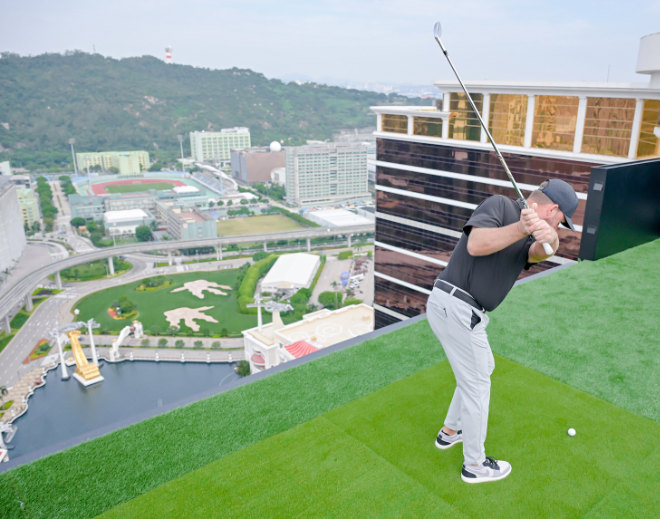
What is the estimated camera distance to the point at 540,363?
3180 millimetres

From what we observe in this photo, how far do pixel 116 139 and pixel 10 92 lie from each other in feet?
62.3

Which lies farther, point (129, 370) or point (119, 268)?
point (119, 268)

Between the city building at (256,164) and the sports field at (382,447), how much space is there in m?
64.9

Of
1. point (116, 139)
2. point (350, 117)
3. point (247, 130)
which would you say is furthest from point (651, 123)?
point (350, 117)

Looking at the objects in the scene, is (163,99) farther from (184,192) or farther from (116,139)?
(184,192)

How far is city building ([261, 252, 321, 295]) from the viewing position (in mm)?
32031

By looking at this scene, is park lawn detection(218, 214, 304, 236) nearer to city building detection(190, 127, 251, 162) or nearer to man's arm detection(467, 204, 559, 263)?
city building detection(190, 127, 251, 162)

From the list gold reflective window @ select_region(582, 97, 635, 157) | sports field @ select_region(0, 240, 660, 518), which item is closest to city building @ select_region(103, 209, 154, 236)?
gold reflective window @ select_region(582, 97, 635, 157)

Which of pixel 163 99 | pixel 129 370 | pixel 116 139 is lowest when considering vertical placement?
pixel 129 370

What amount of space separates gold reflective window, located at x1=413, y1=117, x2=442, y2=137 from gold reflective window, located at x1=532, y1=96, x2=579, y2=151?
3.15 m

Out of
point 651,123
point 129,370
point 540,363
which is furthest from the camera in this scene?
point 129,370

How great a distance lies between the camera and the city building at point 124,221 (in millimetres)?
45438

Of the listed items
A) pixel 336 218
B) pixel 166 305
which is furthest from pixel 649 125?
pixel 336 218

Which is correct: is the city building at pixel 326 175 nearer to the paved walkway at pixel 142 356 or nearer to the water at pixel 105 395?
the paved walkway at pixel 142 356
